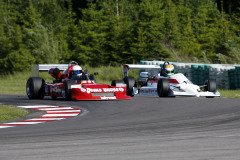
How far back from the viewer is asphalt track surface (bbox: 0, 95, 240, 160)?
7059 mm

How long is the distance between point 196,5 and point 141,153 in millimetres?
61503

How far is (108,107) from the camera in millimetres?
15188

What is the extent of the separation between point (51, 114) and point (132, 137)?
535 centimetres

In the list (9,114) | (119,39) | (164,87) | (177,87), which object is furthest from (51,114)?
(119,39)

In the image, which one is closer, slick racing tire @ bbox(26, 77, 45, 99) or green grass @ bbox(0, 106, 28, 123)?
green grass @ bbox(0, 106, 28, 123)

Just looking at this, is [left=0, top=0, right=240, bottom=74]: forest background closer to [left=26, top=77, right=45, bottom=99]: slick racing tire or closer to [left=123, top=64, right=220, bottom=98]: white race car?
[left=123, top=64, right=220, bottom=98]: white race car

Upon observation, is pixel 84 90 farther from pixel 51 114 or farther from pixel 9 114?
pixel 9 114

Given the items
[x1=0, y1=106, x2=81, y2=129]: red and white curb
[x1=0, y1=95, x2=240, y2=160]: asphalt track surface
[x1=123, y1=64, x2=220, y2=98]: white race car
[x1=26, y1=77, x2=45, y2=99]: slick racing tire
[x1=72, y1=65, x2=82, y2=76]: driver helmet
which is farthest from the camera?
[x1=26, y1=77, x2=45, y2=99]: slick racing tire

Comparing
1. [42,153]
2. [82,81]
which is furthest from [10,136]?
[82,81]

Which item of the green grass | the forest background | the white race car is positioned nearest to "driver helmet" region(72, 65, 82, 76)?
the white race car

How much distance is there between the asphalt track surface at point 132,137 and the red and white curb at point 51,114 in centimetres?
35

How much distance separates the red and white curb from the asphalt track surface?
1.15 feet

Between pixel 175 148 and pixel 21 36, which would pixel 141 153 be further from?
pixel 21 36

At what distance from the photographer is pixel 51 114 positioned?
13.7 metres
